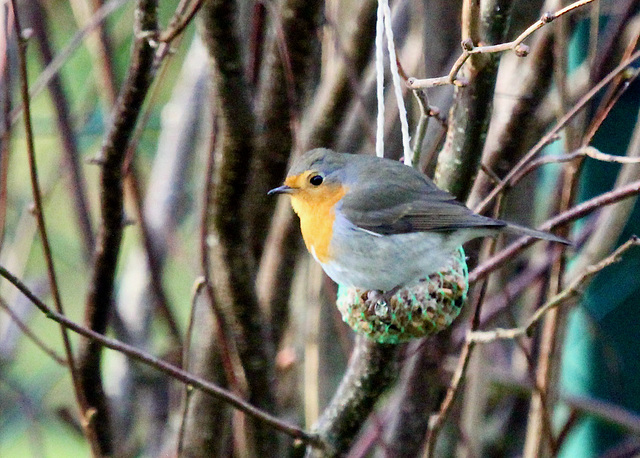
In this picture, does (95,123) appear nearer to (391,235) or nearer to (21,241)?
(21,241)

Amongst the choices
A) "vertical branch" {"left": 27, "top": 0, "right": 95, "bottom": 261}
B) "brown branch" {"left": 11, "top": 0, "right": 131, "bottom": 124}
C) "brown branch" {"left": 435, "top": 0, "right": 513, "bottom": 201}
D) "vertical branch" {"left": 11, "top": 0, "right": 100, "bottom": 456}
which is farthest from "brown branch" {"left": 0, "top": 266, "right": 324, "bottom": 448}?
"vertical branch" {"left": 27, "top": 0, "right": 95, "bottom": 261}

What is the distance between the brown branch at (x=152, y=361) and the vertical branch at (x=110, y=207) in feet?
1.01

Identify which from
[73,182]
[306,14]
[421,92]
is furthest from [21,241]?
[421,92]

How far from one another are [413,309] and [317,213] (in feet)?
1.58

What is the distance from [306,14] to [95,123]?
251 centimetres

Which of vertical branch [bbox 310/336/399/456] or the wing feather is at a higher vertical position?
the wing feather

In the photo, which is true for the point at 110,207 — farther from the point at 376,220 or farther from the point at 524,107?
the point at 524,107

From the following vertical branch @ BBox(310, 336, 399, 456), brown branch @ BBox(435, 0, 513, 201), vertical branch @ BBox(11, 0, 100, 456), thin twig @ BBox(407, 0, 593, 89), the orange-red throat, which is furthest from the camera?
the orange-red throat

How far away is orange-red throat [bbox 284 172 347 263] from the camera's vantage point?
85.6 inches

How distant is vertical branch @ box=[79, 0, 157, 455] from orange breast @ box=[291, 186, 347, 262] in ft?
1.72

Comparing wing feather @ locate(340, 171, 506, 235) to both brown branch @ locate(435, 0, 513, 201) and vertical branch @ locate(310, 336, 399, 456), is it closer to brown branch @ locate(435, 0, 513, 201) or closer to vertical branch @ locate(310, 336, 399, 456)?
brown branch @ locate(435, 0, 513, 201)

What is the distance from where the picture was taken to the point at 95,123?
4438 millimetres

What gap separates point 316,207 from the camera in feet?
7.38

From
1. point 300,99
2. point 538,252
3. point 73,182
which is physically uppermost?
point 300,99
